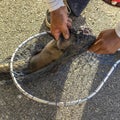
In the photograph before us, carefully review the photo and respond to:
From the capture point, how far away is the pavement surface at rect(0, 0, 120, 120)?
173cm

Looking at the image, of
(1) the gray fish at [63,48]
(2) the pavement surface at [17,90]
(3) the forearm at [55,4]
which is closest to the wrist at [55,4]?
(3) the forearm at [55,4]

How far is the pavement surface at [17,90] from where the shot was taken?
1.73 metres

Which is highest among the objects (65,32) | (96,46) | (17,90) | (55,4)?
(55,4)

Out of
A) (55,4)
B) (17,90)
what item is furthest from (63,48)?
(17,90)

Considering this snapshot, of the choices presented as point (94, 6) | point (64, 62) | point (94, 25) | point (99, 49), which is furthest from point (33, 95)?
point (94, 6)

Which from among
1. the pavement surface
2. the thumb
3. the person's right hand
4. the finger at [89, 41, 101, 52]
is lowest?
the pavement surface

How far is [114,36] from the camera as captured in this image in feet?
4.73

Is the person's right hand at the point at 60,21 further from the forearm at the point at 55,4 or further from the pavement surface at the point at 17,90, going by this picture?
the pavement surface at the point at 17,90

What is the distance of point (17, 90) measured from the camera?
1774 mm

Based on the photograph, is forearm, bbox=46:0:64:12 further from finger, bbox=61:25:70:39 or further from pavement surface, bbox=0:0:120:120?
pavement surface, bbox=0:0:120:120

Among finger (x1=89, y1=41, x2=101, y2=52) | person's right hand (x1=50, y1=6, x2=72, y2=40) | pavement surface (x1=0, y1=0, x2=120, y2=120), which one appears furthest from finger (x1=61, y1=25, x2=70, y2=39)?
pavement surface (x1=0, y1=0, x2=120, y2=120)

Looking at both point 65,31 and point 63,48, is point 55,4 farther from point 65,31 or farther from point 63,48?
point 63,48

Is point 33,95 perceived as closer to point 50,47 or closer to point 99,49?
point 50,47

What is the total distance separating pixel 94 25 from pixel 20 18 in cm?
45
